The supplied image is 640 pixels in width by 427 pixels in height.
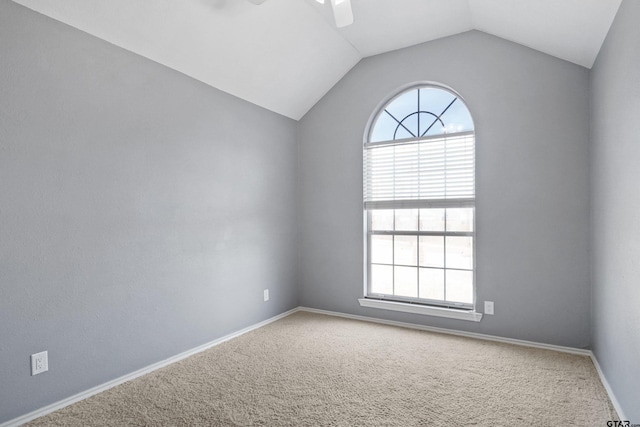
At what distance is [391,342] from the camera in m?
3.19

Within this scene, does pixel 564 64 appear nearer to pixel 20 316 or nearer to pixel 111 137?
pixel 111 137

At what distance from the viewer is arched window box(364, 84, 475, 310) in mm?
3420

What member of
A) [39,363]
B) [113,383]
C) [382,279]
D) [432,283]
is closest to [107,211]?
[39,363]

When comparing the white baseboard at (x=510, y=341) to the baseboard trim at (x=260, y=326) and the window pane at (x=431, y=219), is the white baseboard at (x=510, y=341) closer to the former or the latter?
the baseboard trim at (x=260, y=326)

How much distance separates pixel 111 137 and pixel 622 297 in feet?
10.8

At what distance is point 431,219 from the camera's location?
141 inches

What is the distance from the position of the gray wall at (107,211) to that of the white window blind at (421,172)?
134 cm

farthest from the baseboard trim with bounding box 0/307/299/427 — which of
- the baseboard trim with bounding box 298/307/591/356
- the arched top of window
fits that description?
the arched top of window

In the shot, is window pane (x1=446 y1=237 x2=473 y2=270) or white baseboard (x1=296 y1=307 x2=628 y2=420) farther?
window pane (x1=446 y1=237 x2=473 y2=270)

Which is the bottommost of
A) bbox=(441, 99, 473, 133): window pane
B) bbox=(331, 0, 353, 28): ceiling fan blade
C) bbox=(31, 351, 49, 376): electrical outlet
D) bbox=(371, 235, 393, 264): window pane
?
bbox=(31, 351, 49, 376): electrical outlet

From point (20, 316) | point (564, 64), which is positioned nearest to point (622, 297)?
point (564, 64)

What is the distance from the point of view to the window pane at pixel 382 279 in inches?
152

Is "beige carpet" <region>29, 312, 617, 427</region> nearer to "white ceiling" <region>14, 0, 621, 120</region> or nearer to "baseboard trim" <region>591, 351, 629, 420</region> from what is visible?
"baseboard trim" <region>591, 351, 629, 420</region>

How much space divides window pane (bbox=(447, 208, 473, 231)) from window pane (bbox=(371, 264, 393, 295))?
797 millimetres
